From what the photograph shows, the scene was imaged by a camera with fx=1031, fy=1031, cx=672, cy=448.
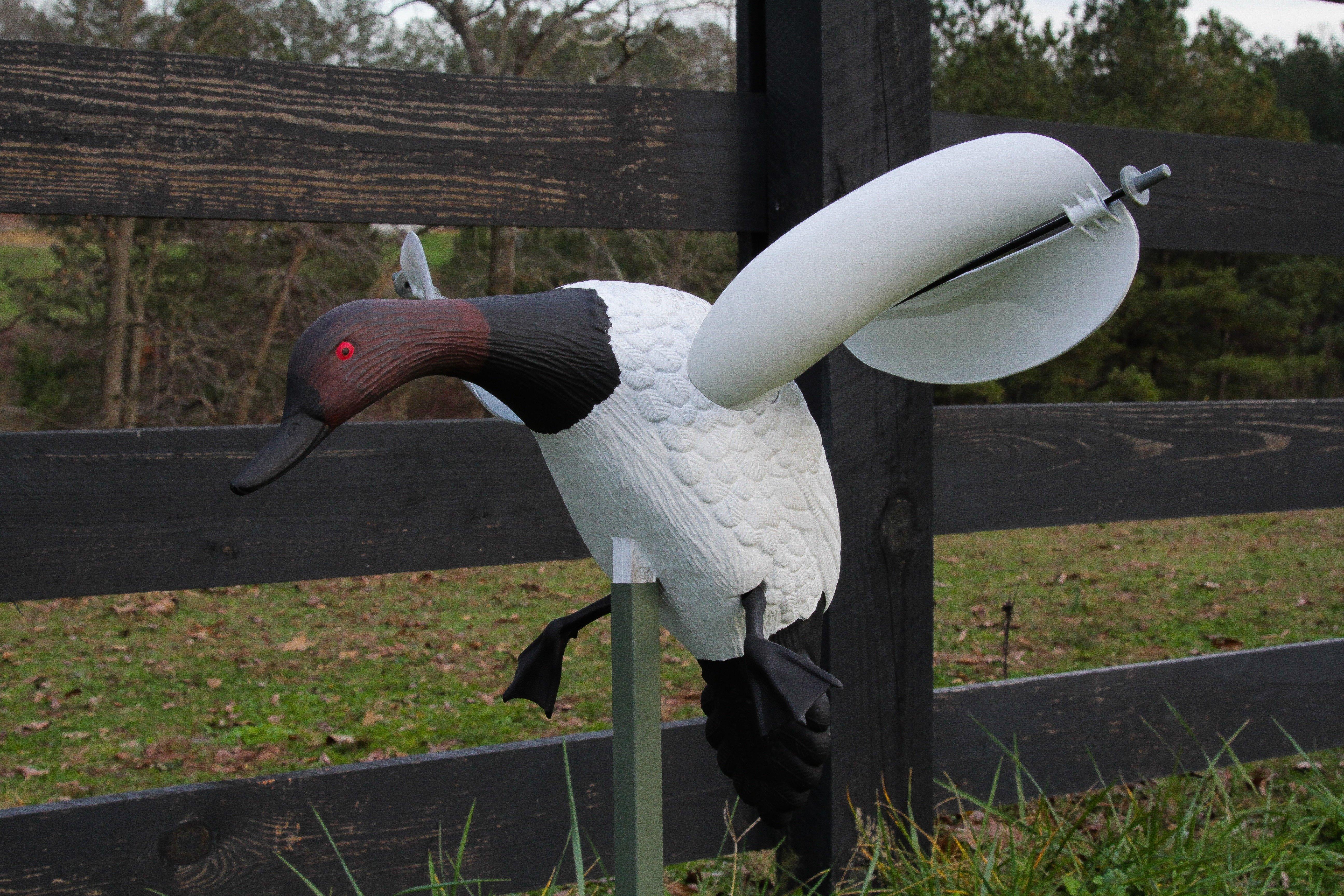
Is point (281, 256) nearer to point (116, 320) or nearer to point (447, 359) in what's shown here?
point (116, 320)

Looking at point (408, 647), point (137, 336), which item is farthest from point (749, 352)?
point (137, 336)

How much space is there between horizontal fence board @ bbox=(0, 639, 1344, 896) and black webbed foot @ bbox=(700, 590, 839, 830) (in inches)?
25.2

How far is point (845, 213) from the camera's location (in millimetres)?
814

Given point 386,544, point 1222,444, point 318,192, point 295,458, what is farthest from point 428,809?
point 1222,444

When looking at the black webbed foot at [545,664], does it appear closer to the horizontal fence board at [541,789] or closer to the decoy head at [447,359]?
the decoy head at [447,359]

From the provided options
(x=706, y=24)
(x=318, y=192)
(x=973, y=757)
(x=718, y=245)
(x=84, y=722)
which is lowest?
(x=84, y=722)

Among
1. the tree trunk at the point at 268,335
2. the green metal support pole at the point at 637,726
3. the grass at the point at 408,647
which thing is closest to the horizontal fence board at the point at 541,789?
the green metal support pole at the point at 637,726

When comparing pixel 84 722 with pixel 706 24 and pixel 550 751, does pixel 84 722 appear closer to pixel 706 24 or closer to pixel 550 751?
pixel 550 751

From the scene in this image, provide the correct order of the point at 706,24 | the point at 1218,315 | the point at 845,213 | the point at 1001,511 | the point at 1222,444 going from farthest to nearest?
1. the point at 1218,315
2. the point at 706,24
3. the point at 1222,444
4. the point at 1001,511
5. the point at 845,213

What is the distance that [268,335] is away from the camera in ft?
20.7

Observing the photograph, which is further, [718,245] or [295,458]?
[718,245]

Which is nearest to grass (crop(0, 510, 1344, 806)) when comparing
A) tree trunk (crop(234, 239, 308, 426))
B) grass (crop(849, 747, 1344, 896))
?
grass (crop(849, 747, 1344, 896))

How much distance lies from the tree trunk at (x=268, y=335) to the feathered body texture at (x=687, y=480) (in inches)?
228

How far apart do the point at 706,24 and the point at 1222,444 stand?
21.3 feet
